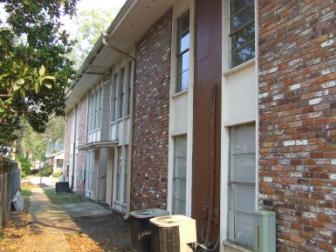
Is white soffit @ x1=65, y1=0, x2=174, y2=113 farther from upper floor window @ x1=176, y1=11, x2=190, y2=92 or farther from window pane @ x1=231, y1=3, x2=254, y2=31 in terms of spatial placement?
window pane @ x1=231, y1=3, x2=254, y2=31

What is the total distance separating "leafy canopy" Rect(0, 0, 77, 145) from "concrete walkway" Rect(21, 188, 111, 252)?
295 cm

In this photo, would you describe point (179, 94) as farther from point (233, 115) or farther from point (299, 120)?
point (299, 120)

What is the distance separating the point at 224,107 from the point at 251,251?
2.63 m

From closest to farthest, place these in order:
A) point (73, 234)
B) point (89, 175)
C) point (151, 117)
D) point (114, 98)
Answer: point (73, 234) < point (151, 117) < point (114, 98) < point (89, 175)

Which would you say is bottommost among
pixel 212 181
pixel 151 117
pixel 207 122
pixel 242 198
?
pixel 242 198

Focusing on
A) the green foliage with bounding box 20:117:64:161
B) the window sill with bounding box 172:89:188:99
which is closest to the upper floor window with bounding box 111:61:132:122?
the window sill with bounding box 172:89:188:99

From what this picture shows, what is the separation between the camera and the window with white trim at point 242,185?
7.39m

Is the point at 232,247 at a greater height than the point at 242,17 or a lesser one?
lesser

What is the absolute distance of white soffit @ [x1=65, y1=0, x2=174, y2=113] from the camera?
11.8 metres

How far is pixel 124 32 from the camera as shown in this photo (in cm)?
1386

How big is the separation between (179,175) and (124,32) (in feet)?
17.8

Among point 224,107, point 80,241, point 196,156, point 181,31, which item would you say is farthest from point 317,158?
point 80,241

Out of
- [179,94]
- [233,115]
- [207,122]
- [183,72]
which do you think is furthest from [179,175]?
[233,115]

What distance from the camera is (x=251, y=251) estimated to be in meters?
7.05
